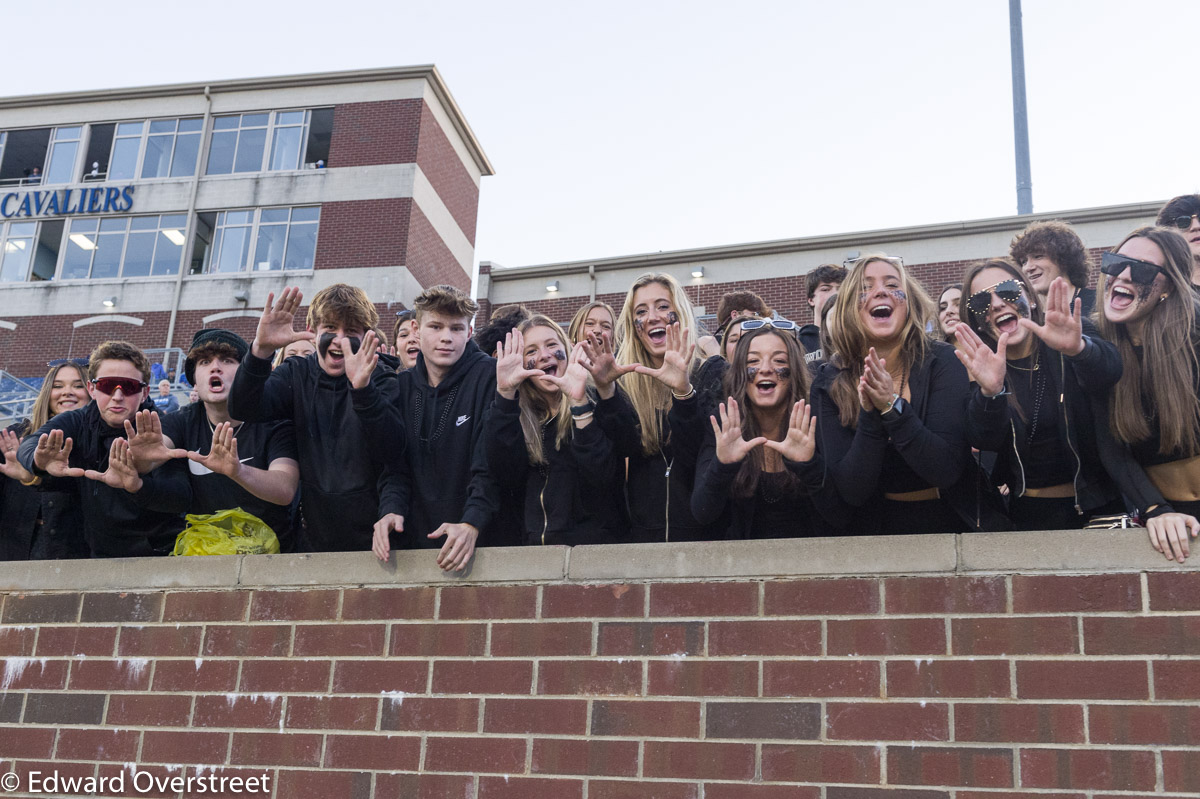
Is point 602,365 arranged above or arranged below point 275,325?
below

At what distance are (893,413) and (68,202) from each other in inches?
1134

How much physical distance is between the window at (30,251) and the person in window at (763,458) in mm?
27633

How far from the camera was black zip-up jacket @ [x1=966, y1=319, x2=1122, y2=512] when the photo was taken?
3904mm

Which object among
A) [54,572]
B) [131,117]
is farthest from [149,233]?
[54,572]

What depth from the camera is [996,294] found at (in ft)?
13.8

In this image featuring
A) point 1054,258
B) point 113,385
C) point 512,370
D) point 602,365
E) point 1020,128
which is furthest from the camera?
point 1020,128

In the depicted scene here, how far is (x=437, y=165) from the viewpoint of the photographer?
2723cm

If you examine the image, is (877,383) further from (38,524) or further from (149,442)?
(38,524)

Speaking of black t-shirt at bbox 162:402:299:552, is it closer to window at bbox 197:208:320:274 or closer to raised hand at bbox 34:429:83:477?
raised hand at bbox 34:429:83:477

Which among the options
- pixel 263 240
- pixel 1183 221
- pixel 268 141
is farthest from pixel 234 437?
pixel 268 141

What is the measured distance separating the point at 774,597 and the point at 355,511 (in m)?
2.09

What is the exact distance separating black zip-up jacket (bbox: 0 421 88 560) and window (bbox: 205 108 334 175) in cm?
2218

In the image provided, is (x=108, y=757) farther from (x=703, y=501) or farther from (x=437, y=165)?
(x=437, y=165)

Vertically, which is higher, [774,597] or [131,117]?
[131,117]
